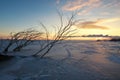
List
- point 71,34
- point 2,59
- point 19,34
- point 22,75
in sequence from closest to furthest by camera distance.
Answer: point 22,75
point 2,59
point 71,34
point 19,34

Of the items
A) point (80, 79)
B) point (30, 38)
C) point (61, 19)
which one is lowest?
point (80, 79)

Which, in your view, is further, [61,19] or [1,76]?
[61,19]

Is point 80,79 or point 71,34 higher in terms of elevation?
point 71,34

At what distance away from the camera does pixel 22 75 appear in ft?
21.6

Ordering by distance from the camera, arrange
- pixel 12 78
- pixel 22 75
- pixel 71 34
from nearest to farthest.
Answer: pixel 12 78
pixel 22 75
pixel 71 34

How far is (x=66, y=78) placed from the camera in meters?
6.27

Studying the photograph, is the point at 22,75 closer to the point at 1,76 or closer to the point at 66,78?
the point at 1,76

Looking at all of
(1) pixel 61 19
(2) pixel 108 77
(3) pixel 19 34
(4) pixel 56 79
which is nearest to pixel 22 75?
(4) pixel 56 79

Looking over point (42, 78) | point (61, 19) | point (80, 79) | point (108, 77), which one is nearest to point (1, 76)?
point (42, 78)

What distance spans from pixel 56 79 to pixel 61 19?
18.8 ft

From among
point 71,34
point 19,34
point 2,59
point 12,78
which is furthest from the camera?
point 19,34

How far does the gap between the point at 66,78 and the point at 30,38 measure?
357 inches

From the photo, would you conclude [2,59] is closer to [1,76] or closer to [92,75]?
[1,76]

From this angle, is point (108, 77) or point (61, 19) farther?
point (61, 19)
